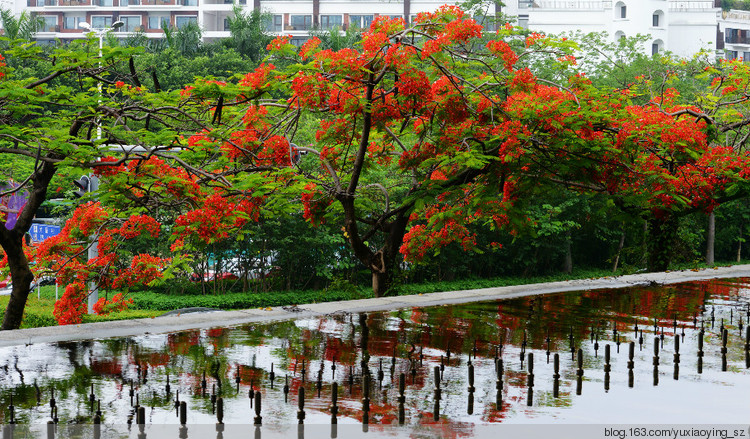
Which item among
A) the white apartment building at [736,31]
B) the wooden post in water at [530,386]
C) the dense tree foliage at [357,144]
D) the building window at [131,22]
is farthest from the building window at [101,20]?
the wooden post in water at [530,386]

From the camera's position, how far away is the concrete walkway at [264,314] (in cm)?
1062

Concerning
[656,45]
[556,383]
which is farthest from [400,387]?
[656,45]

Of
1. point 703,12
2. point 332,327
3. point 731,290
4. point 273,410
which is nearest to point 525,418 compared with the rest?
point 273,410

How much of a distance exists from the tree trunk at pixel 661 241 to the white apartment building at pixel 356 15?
53.4 meters

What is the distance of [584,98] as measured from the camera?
16641 mm

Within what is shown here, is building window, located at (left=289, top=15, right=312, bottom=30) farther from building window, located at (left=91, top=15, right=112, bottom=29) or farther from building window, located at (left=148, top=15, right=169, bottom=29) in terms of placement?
building window, located at (left=91, top=15, right=112, bottom=29)

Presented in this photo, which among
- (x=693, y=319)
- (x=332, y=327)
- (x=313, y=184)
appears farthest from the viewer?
(x=313, y=184)

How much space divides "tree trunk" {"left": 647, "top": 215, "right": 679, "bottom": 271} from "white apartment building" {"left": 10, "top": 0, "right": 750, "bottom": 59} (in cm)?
5335

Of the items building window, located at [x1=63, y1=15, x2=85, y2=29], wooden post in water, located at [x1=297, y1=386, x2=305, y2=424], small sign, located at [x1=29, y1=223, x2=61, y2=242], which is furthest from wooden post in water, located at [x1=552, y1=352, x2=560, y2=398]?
building window, located at [x1=63, y1=15, x2=85, y2=29]

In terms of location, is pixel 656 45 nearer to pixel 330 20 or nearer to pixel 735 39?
pixel 735 39

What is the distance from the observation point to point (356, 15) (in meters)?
76.7

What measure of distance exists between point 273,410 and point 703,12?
78.4m

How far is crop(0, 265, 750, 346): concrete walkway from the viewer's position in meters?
10.6

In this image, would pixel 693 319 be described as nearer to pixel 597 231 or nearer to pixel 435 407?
pixel 435 407
